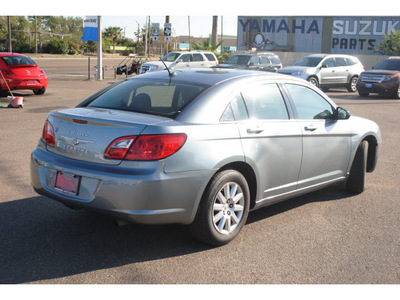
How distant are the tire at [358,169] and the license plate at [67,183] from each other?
12.4ft

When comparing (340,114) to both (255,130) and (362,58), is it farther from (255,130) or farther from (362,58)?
(362,58)

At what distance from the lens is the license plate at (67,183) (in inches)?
167

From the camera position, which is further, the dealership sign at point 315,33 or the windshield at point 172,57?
the dealership sign at point 315,33

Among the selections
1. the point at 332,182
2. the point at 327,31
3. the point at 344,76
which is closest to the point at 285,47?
the point at 327,31

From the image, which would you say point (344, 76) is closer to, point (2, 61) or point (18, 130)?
point (2, 61)

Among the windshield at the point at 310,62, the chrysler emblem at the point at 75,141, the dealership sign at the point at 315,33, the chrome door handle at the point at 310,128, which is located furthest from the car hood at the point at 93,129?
the dealership sign at the point at 315,33

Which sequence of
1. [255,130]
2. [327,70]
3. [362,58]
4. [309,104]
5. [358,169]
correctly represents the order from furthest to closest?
[362,58] < [327,70] < [358,169] < [309,104] < [255,130]

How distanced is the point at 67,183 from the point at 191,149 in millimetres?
1119

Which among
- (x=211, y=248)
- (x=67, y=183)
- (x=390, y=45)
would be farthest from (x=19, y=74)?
(x=390, y=45)

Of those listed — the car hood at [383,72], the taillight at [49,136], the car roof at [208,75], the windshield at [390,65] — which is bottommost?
the taillight at [49,136]

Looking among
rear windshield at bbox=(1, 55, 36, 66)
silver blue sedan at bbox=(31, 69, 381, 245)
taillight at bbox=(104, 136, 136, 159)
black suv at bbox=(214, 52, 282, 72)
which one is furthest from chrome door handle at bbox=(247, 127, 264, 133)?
black suv at bbox=(214, 52, 282, 72)

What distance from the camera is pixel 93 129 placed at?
4281 mm

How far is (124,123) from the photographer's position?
421 centimetres

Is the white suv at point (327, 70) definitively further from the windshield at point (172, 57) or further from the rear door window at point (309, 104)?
the rear door window at point (309, 104)
